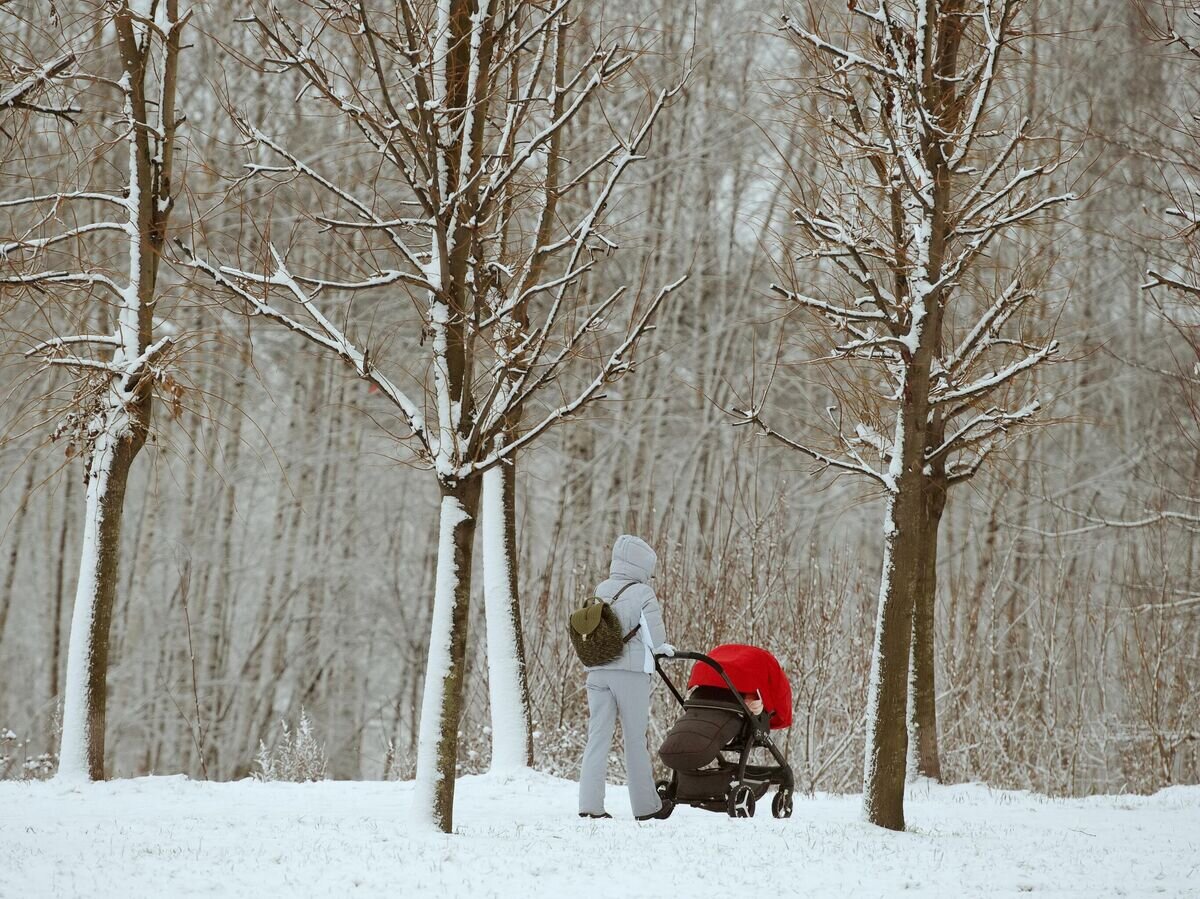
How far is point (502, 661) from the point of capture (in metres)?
11.8

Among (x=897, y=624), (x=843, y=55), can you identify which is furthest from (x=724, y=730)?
(x=843, y=55)

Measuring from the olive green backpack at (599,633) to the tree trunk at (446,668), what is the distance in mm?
921

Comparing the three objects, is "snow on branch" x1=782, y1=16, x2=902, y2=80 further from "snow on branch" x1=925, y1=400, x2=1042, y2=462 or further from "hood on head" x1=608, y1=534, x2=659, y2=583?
"hood on head" x1=608, y1=534, x2=659, y2=583

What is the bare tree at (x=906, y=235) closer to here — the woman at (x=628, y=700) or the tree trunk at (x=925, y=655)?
the woman at (x=628, y=700)

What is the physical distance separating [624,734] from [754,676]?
109 centimetres

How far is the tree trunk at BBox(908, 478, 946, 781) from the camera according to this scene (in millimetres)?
12031

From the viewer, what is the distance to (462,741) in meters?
16.9

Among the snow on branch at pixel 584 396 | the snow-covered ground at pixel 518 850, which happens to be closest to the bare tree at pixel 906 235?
the snow-covered ground at pixel 518 850

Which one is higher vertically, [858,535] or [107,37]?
[107,37]

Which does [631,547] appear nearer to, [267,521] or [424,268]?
[424,268]

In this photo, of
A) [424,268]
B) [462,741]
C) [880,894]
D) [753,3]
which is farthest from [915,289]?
[753,3]

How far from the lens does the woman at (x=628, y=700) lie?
Answer: 891 cm

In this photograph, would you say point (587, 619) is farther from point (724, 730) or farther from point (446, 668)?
point (724, 730)

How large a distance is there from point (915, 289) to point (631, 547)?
2828mm
